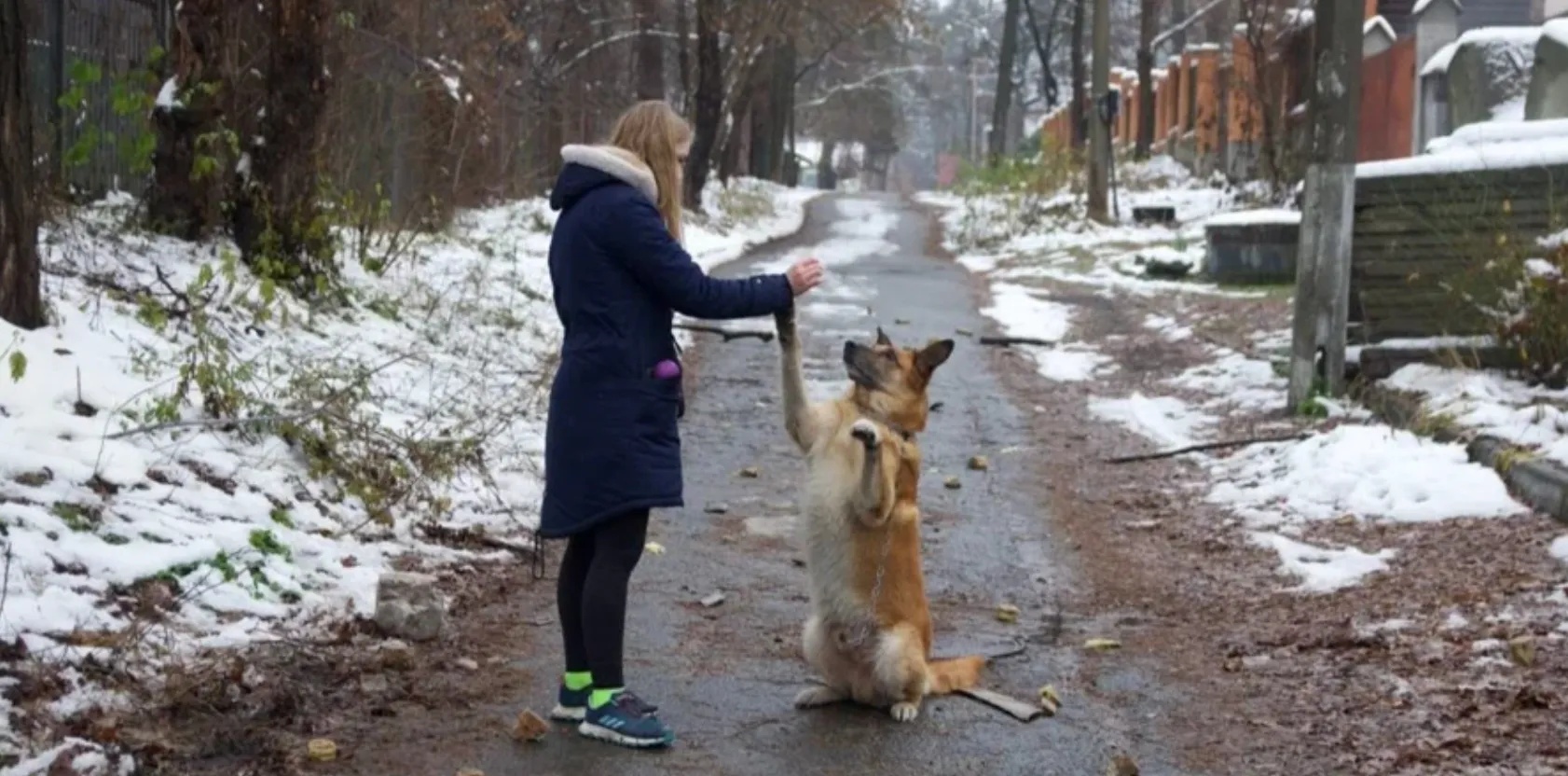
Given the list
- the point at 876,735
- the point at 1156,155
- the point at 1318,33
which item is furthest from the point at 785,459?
the point at 1156,155

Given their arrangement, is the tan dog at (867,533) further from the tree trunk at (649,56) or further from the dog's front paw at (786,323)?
the tree trunk at (649,56)

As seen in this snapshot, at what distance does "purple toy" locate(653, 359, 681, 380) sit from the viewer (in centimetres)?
570

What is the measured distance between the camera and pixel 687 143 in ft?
19.2

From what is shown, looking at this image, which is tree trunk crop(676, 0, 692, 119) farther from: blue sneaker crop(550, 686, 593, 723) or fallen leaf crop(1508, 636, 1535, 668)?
blue sneaker crop(550, 686, 593, 723)

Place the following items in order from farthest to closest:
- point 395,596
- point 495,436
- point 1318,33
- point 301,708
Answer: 1. point 1318,33
2. point 495,436
3. point 395,596
4. point 301,708

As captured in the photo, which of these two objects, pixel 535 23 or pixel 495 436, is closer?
pixel 495 436

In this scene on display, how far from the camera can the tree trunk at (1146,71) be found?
138 ft

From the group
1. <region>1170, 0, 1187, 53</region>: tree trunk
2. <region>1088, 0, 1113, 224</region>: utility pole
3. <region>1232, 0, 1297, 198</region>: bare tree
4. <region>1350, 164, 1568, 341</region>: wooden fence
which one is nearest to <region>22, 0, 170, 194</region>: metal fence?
<region>1350, 164, 1568, 341</region>: wooden fence

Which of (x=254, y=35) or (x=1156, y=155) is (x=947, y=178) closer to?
(x=1156, y=155)

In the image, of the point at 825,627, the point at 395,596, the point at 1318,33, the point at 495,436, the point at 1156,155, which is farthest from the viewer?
the point at 1156,155

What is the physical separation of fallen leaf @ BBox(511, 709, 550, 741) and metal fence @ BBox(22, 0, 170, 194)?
6751 millimetres

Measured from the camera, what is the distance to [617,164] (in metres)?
5.64

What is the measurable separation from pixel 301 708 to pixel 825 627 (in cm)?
176

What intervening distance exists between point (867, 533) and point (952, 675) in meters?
0.64
